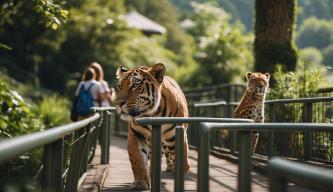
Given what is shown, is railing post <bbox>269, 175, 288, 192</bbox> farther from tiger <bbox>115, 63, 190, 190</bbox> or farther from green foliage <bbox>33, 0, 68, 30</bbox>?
green foliage <bbox>33, 0, 68, 30</bbox>

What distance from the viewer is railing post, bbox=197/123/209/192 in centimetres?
493

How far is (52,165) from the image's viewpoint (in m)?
4.44

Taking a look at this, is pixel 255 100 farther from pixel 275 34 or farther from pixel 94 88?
pixel 275 34

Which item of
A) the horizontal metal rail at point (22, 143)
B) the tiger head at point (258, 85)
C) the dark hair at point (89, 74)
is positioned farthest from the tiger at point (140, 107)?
the dark hair at point (89, 74)

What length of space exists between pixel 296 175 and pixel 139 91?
17.9 feet

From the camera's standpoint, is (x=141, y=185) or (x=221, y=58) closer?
(x=141, y=185)

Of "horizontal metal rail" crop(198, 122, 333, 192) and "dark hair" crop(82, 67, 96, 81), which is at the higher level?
"dark hair" crop(82, 67, 96, 81)

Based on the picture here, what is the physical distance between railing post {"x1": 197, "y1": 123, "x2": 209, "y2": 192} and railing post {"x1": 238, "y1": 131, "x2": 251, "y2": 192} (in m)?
0.24

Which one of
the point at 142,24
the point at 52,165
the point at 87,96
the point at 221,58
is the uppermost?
the point at 142,24

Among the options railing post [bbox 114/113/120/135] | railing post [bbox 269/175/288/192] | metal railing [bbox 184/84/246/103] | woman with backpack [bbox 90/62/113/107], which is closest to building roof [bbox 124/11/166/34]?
railing post [bbox 114/113/120/135]

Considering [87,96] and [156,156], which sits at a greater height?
[87,96]

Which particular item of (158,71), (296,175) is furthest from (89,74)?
(296,175)

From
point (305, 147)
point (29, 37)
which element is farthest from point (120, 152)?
point (29, 37)

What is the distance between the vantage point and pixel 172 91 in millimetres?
8828
